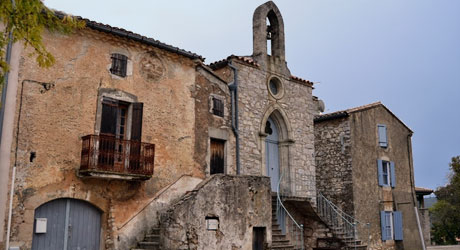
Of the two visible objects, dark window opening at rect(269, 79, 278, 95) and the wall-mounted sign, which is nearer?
the wall-mounted sign

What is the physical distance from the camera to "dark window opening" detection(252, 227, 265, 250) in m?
13.0

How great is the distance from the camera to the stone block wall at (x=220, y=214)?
35.0 ft

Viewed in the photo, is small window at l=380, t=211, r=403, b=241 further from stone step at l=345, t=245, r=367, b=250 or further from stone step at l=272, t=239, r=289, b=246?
stone step at l=272, t=239, r=289, b=246

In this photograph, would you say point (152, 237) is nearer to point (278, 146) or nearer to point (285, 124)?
point (278, 146)

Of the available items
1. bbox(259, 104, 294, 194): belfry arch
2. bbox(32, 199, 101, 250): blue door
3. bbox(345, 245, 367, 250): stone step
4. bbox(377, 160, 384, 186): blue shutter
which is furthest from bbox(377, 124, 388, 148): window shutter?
bbox(32, 199, 101, 250): blue door

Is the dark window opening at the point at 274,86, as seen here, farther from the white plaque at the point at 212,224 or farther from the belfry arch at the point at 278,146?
the white plaque at the point at 212,224

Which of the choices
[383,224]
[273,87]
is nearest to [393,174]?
[383,224]

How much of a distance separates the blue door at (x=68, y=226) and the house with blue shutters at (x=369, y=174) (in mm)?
10669

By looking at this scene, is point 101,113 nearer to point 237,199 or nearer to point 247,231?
point 237,199

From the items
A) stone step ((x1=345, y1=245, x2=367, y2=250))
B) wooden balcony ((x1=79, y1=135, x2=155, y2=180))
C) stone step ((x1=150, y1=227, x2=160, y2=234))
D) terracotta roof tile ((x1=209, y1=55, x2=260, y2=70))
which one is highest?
terracotta roof tile ((x1=209, y1=55, x2=260, y2=70))

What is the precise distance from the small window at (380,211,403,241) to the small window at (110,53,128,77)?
13588 mm

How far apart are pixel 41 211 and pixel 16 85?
294 centimetres

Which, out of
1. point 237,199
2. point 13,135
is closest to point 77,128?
point 13,135

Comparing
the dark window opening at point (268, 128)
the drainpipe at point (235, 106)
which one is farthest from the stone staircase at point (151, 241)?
the dark window opening at point (268, 128)
